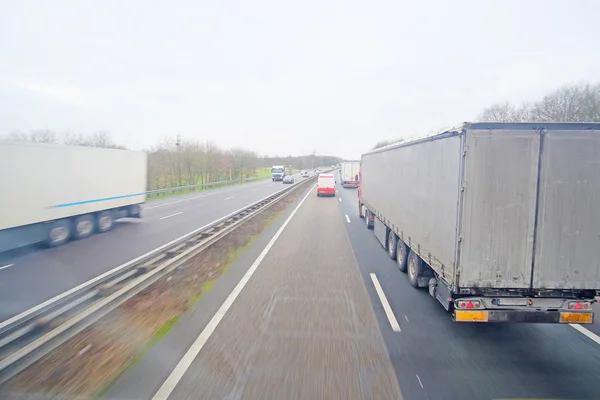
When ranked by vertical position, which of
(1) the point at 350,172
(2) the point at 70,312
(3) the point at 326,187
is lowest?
(2) the point at 70,312

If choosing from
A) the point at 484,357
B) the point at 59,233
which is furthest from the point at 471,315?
the point at 59,233

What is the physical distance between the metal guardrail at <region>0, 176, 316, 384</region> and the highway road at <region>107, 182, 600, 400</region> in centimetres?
126

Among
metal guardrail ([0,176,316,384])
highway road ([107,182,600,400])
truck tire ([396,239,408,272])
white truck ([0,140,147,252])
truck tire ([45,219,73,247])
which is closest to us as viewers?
highway road ([107,182,600,400])

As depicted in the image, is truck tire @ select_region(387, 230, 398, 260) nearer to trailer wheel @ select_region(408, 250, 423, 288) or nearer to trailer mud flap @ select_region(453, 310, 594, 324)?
trailer wheel @ select_region(408, 250, 423, 288)

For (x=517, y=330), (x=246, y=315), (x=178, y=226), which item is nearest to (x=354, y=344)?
(x=246, y=315)

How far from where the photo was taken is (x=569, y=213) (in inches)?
190

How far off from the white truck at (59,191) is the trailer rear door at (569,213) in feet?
41.0

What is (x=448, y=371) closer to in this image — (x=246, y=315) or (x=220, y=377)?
(x=220, y=377)

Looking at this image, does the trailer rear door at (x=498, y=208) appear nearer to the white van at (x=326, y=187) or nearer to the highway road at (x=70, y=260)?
the highway road at (x=70, y=260)

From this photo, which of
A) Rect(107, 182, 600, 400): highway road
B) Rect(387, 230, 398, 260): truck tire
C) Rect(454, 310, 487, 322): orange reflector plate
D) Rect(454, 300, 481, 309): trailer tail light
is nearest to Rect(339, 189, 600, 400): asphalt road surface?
Rect(107, 182, 600, 400): highway road

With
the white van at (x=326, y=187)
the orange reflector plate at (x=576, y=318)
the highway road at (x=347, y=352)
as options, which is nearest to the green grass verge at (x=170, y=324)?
the highway road at (x=347, y=352)

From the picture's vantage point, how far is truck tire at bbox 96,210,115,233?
47.2 feet

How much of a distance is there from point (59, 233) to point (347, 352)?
1132cm

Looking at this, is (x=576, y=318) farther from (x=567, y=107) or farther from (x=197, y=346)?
(x=567, y=107)
